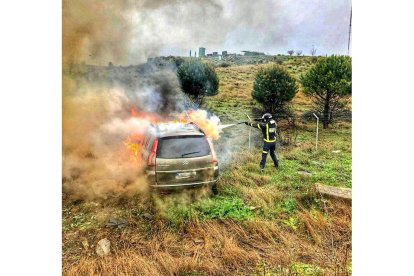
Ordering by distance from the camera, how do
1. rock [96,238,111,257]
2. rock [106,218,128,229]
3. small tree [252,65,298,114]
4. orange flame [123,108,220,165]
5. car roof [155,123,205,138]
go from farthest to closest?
1. small tree [252,65,298,114]
2. orange flame [123,108,220,165]
3. car roof [155,123,205,138]
4. rock [106,218,128,229]
5. rock [96,238,111,257]

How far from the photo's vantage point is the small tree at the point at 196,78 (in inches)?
208

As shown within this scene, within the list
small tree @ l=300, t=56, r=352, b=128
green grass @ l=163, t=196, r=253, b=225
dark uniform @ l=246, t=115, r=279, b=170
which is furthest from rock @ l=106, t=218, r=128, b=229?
small tree @ l=300, t=56, r=352, b=128

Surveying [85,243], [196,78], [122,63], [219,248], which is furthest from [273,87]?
[85,243]

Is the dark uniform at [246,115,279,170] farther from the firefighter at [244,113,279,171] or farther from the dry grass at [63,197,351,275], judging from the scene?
the dry grass at [63,197,351,275]

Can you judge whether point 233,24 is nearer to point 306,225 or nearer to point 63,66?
point 63,66

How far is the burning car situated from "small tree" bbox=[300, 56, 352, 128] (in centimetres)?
207

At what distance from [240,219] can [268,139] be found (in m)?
1.42

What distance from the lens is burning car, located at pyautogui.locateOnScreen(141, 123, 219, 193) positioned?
491cm

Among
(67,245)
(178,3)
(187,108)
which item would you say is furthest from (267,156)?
(67,245)

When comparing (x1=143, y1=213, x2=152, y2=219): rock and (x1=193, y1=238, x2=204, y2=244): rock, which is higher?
(x1=143, y1=213, x2=152, y2=219): rock

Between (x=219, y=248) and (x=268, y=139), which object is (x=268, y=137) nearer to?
(x=268, y=139)

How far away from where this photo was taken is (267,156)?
5426mm

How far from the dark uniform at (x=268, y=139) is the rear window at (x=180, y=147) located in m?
1.03

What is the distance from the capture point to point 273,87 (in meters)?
5.41
